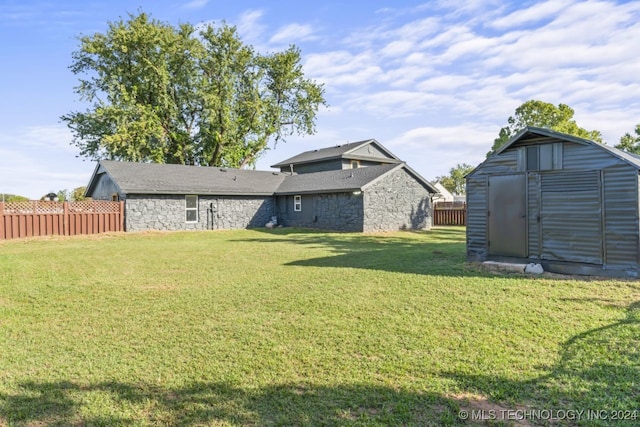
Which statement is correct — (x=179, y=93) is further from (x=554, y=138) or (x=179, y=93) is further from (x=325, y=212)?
(x=554, y=138)

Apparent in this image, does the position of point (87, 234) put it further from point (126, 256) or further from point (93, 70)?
point (93, 70)

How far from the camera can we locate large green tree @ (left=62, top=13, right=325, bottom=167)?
1054 inches

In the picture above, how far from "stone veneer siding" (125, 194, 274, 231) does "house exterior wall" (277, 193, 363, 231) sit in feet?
3.86

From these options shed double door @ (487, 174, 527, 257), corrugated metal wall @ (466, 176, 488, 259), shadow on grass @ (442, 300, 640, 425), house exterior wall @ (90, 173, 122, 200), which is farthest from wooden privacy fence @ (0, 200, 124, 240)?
shadow on grass @ (442, 300, 640, 425)

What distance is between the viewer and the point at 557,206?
25.2ft

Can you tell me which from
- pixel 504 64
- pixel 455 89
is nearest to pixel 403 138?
pixel 455 89

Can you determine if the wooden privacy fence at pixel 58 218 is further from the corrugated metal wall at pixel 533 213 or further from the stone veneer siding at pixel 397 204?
the corrugated metal wall at pixel 533 213

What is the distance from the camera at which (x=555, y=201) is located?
7.70m

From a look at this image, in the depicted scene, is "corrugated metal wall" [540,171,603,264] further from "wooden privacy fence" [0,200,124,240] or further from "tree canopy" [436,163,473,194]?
"tree canopy" [436,163,473,194]

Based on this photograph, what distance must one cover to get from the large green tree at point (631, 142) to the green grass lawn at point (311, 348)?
108 ft

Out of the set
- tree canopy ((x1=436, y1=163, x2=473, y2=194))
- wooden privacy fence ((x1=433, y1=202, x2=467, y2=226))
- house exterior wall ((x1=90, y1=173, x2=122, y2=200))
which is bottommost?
wooden privacy fence ((x1=433, y1=202, x2=467, y2=226))

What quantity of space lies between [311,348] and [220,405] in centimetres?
123

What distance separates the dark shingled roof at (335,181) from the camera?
18.7 m

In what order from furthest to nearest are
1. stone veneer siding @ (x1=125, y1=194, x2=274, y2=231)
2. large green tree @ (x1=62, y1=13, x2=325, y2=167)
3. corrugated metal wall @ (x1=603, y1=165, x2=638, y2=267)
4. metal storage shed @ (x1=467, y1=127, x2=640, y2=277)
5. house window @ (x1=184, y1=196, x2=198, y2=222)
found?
1. large green tree @ (x1=62, y1=13, x2=325, y2=167)
2. house window @ (x1=184, y1=196, x2=198, y2=222)
3. stone veneer siding @ (x1=125, y1=194, x2=274, y2=231)
4. metal storage shed @ (x1=467, y1=127, x2=640, y2=277)
5. corrugated metal wall @ (x1=603, y1=165, x2=638, y2=267)
